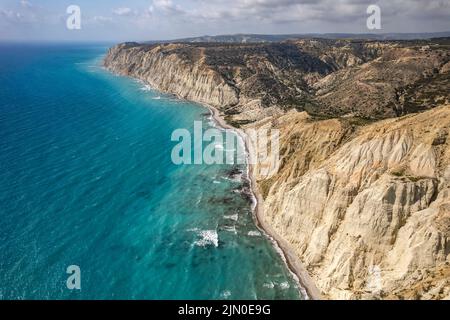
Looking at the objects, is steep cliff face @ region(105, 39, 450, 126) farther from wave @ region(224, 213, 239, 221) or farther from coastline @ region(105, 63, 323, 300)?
wave @ region(224, 213, 239, 221)

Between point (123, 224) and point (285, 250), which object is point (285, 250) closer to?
point (285, 250)

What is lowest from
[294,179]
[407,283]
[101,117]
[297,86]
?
[407,283]

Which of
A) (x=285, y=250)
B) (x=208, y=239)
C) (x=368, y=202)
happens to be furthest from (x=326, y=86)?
(x=368, y=202)

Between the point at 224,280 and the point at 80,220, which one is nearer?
the point at 224,280

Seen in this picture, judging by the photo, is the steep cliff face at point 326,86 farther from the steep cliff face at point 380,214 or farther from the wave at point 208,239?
the wave at point 208,239

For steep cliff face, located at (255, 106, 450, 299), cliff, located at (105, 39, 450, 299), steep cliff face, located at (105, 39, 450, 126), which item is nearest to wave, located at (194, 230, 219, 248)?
cliff, located at (105, 39, 450, 299)

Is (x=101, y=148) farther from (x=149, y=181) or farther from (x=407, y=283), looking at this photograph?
(x=407, y=283)
